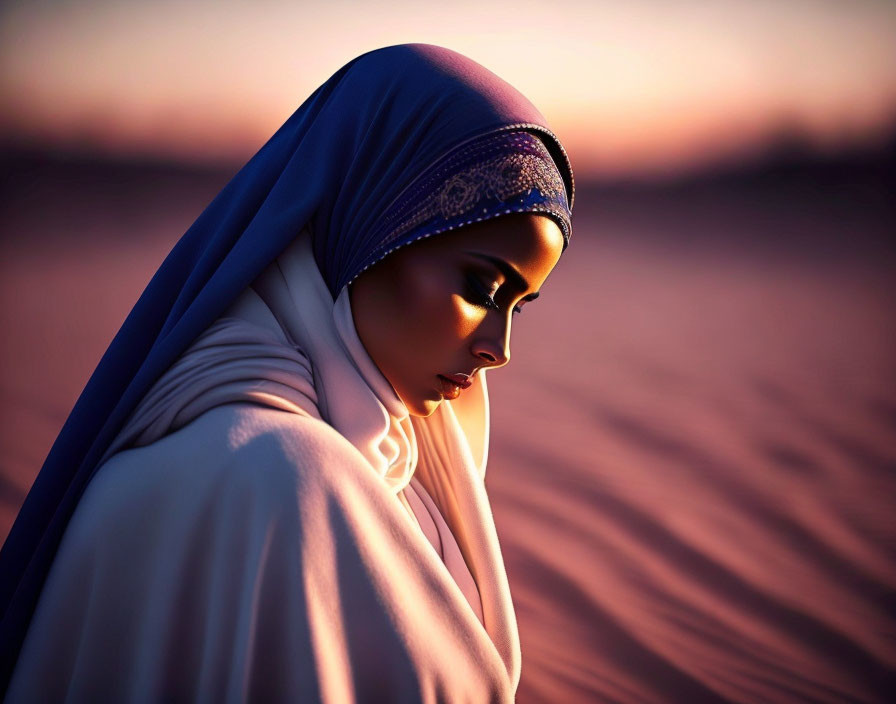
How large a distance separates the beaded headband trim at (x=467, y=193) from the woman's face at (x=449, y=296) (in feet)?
0.13

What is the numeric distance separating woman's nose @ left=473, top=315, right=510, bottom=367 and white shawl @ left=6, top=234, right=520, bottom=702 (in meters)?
0.23

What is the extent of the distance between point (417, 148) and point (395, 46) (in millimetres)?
220

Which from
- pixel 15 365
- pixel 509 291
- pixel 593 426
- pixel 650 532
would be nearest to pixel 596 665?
pixel 650 532

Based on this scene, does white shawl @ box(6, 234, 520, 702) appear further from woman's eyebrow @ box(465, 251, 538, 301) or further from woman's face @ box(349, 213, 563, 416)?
woman's eyebrow @ box(465, 251, 538, 301)

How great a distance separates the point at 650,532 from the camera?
3.89 meters

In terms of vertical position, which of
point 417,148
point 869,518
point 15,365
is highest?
point 417,148

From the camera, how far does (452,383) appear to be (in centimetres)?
136

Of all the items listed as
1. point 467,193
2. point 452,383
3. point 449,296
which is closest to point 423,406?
point 452,383

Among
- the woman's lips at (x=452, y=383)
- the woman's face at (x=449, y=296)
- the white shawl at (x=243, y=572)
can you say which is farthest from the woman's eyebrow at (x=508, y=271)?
the white shawl at (x=243, y=572)

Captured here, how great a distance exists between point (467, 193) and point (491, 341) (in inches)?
8.6

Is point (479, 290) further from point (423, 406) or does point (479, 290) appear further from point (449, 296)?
point (423, 406)

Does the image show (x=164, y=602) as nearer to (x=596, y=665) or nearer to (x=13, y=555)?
(x=13, y=555)

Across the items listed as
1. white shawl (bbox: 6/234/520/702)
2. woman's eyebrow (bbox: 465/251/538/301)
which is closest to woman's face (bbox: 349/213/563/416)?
woman's eyebrow (bbox: 465/251/538/301)

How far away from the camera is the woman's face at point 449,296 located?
1.27 m
